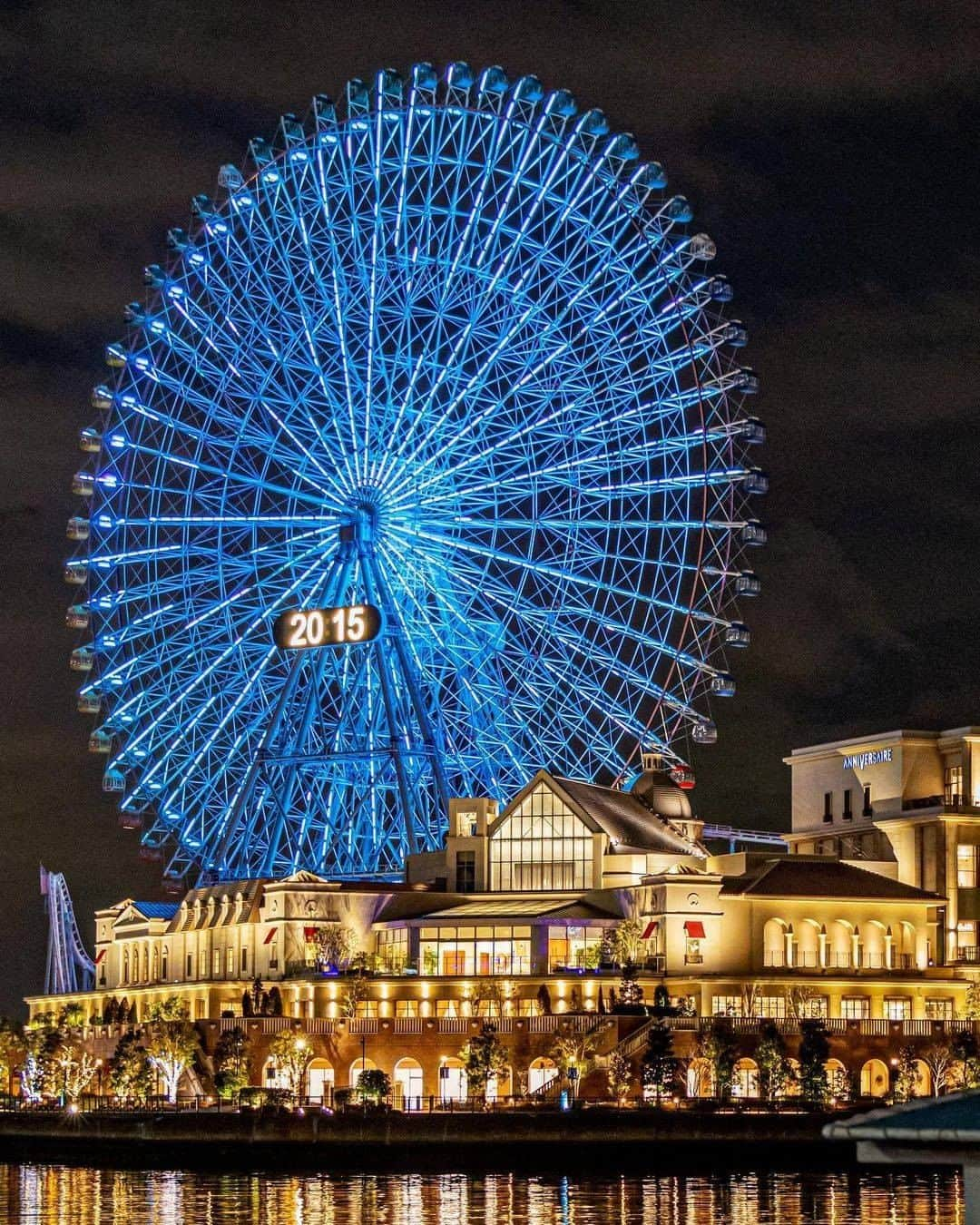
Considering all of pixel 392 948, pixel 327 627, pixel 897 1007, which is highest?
pixel 327 627

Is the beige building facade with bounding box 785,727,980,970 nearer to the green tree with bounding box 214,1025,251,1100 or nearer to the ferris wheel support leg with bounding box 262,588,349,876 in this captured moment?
the ferris wheel support leg with bounding box 262,588,349,876

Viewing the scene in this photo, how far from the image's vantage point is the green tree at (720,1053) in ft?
330

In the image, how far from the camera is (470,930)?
11669 cm

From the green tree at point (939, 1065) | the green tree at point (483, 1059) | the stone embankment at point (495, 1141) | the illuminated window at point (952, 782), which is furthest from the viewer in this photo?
the illuminated window at point (952, 782)

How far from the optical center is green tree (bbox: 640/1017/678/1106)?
322ft

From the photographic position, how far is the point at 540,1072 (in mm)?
103562

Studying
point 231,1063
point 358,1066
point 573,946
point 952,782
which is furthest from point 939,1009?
point 231,1063

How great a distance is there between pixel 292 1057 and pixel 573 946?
628 inches

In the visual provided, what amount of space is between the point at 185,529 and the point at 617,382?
2006cm

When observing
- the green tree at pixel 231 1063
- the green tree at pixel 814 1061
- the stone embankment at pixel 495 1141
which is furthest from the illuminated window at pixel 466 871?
the stone embankment at pixel 495 1141

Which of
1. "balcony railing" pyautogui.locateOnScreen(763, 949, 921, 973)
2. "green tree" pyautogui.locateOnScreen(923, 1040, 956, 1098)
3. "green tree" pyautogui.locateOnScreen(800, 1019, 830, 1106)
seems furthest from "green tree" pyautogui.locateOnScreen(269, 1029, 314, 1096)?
"green tree" pyautogui.locateOnScreen(923, 1040, 956, 1098)

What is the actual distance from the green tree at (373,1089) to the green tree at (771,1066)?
1584cm

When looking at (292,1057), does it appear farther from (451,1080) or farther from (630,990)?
(630,990)

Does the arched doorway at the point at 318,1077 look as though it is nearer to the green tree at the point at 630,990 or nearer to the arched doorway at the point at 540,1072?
the arched doorway at the point at 540,1072
